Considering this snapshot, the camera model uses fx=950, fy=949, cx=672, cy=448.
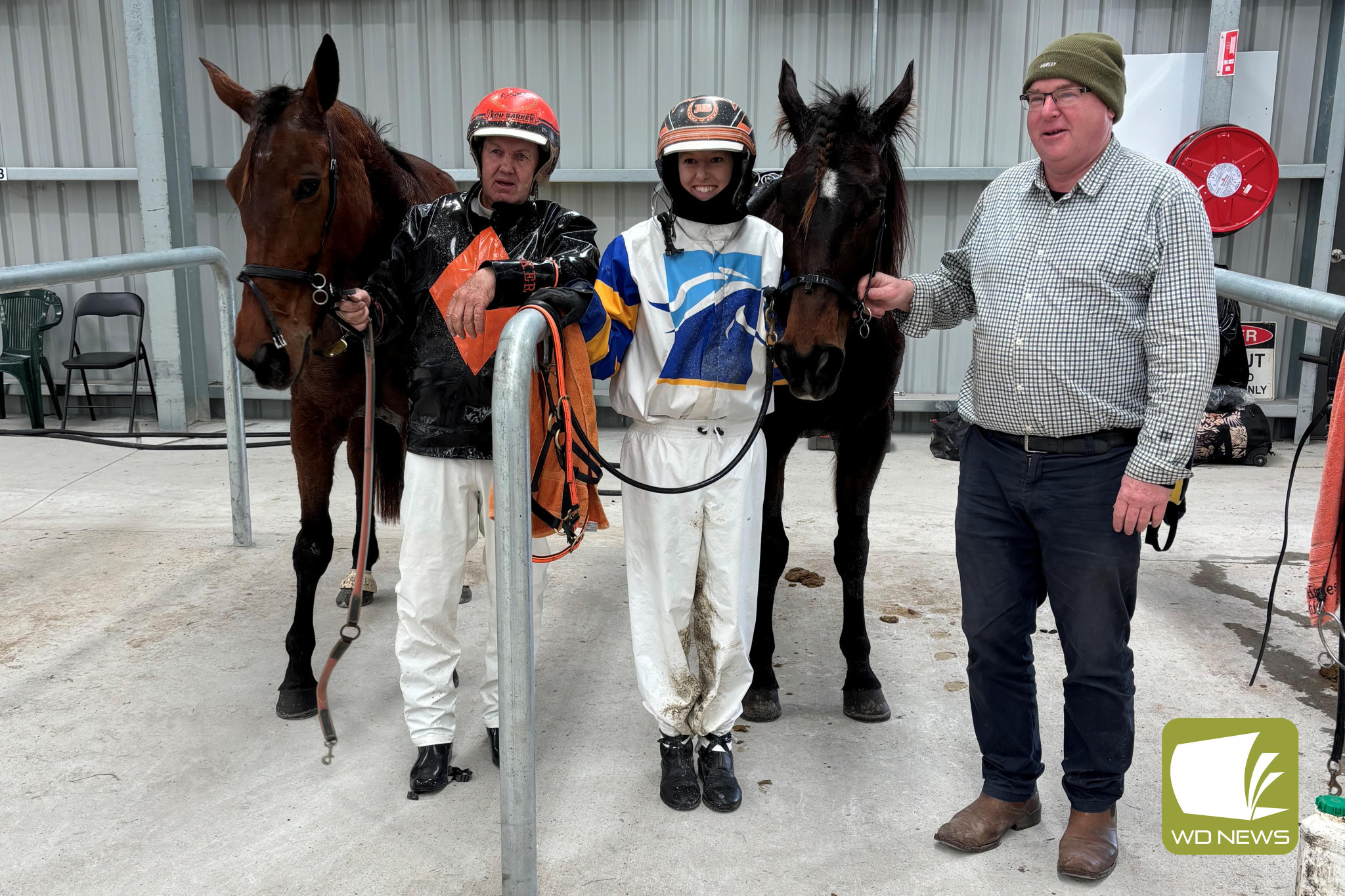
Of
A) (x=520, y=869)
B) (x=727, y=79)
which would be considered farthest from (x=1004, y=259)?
(x=727, y=79)

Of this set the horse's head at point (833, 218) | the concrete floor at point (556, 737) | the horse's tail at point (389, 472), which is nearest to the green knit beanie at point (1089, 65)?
the horse's head at point (833, 218)

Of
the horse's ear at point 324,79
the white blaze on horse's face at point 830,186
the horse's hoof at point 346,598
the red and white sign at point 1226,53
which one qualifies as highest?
the red and white sign at point 1226,53

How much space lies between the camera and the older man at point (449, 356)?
88.0 inches

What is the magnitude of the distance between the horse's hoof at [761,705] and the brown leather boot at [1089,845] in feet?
2.87

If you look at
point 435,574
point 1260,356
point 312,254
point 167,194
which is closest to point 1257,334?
point 1260,356

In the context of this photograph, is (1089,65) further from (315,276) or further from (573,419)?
(315,276)

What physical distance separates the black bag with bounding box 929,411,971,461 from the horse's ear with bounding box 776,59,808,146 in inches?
145

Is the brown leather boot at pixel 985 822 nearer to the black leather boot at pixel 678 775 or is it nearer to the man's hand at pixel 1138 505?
the black leather boot at pixel 678 775

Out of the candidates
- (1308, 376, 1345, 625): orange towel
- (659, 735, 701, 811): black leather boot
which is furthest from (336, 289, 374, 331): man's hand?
(1308, 376, 1345, 625): orange towel

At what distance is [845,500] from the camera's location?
9.68 ft

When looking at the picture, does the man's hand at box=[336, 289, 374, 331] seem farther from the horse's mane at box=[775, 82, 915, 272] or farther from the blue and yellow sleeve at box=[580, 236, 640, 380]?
the horse's mane at box=[775, 82, 915, 272]

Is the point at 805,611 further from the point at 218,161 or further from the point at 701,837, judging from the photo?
the point at 218,161

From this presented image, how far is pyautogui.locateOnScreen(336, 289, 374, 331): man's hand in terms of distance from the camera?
89.2 inches

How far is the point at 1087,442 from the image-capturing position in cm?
195
